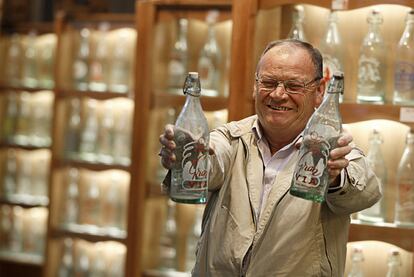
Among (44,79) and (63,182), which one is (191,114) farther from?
(44,79)

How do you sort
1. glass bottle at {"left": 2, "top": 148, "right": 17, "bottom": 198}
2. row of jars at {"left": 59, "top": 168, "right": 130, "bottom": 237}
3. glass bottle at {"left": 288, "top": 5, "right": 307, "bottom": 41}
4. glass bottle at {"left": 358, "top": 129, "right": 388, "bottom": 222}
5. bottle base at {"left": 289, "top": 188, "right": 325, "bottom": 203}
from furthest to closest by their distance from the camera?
glass bottle at {"left": 2, "top": 148, "right": 17, "bottom": 198} → row of jars at {"left": 59, "top": 168, "right": 130, "bottom": 237} → glass bottle at {"left": 288, "top": 5, "right": 307, "bottom": 41} → glass bottle at {"left": 358, "top": 129, "right": 388, "bottom": 222} → bottle base at {"left": 289, "top": 188, "right": 325, "bottom": 203}

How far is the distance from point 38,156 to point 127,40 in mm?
1170

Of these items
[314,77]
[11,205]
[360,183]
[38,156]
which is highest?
[314,77]

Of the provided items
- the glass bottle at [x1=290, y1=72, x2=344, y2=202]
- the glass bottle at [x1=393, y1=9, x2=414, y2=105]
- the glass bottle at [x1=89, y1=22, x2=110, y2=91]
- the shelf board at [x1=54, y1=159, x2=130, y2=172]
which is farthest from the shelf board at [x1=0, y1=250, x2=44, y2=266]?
the glass bottle at [x1=290, y1=72, x2=344, y2=202]

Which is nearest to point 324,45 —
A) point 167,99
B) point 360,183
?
point 167,99

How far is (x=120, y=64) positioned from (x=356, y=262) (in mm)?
2418

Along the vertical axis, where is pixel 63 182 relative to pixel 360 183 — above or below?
below

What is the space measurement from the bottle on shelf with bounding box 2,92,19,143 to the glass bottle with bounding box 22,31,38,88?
0.17 m

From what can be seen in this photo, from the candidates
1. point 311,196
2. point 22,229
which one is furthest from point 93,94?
point 311,196

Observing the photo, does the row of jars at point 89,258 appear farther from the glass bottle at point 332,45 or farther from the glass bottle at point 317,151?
the glass bottle at point 317,151

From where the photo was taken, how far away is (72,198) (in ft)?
16.3

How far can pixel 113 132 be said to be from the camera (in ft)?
16.1

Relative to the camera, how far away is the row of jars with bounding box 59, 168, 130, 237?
4840 millimetres

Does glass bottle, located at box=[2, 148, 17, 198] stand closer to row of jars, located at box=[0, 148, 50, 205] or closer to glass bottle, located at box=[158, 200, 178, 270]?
row of jars, located at box=[0, 148, 50, 205]
